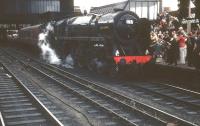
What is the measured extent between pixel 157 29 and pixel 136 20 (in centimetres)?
445

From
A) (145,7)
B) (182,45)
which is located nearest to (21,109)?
(182,45)

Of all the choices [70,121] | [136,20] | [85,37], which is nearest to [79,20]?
[85,37]

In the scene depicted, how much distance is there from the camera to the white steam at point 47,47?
78.4 ft

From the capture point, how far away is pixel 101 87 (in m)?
12.5

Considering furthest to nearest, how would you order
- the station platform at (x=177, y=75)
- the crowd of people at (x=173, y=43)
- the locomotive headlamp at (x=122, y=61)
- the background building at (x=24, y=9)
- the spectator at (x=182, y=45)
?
the background building at (x=24, y=9) → the spectator at (x=182, y=45) → the crowd of people at (x=173, y=43) → the locomotive headlamp at (x=122, y=61) → the station platform at (x=177, y=75)

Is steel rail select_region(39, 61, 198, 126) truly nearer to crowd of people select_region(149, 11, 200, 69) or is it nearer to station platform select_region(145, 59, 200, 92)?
station platform select_region(145, 59, 200, 92)

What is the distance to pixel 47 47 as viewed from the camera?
976 inches

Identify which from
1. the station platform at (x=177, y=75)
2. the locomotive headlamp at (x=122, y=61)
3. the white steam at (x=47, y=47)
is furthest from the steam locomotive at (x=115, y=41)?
the white steam at (x=47, y=47)

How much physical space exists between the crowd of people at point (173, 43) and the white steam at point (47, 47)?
732 centimetres

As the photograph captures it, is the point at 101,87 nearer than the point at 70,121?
No

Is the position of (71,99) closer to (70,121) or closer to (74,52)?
(70,121)

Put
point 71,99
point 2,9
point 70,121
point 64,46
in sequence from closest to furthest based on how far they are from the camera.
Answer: point 70,121 < point 71,99 < point 64,46 < point 2,9

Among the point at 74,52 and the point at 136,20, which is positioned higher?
the point at 136,20

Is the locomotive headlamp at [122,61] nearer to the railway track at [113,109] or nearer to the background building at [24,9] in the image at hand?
the railway track at [113,109]
